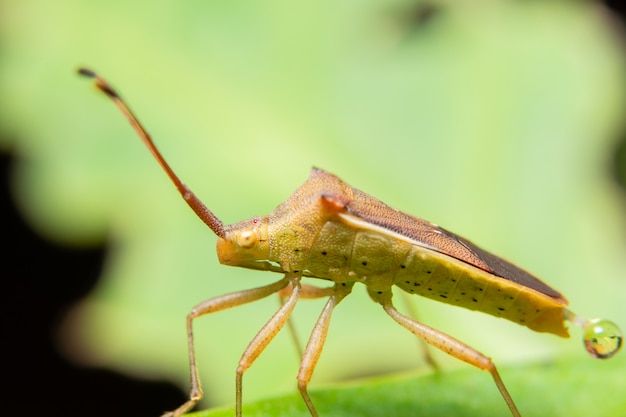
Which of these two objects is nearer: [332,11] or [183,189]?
[183,189]

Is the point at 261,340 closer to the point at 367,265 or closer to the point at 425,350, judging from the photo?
the point at 367,265

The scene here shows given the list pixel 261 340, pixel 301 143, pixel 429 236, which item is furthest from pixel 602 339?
pixel 301 143

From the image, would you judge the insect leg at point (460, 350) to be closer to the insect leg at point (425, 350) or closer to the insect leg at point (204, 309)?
the insect leg at point (425, 350)

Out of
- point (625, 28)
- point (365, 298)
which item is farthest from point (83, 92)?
point (625, 28)

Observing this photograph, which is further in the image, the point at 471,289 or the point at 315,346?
the point at 471,289

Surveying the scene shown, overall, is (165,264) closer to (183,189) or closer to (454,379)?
(183,189)

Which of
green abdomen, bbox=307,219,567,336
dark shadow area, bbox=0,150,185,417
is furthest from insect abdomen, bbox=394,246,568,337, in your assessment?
dark shadow area, bbox=0,150,185,417
